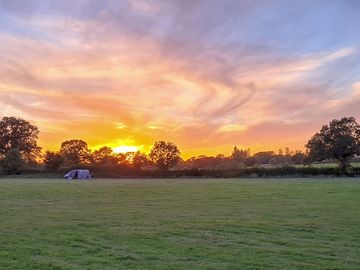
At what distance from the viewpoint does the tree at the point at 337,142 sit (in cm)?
8875

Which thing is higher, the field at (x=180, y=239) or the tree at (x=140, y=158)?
the tree at (x=140, y=158)

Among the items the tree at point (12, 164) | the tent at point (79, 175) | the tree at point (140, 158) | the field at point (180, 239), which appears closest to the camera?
the field at point (180, 239)

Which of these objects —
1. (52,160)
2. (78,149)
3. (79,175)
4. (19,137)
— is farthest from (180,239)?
(78,149)

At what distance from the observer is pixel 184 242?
36.3 feet

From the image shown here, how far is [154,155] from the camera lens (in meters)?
117

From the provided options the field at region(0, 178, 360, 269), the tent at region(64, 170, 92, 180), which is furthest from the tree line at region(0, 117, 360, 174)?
the field at region(0, 178, 360, 269)

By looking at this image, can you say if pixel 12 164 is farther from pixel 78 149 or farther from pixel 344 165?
pixel 344 165

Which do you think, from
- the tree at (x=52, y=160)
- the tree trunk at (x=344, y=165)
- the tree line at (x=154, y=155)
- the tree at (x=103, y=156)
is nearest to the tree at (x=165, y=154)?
the tree line at (x=154, y=155)

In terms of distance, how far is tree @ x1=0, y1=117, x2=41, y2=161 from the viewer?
118m

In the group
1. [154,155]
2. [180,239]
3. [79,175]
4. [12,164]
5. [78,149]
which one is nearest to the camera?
[180,239]

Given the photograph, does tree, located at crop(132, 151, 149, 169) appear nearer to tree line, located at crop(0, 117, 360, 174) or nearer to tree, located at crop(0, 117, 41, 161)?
tree line, located at crop(0, 117, 360, 174)

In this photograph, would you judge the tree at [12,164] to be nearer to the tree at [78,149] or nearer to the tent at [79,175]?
the tent at [79,175]

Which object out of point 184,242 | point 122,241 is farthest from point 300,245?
point 122,241

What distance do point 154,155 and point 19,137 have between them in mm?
36305
